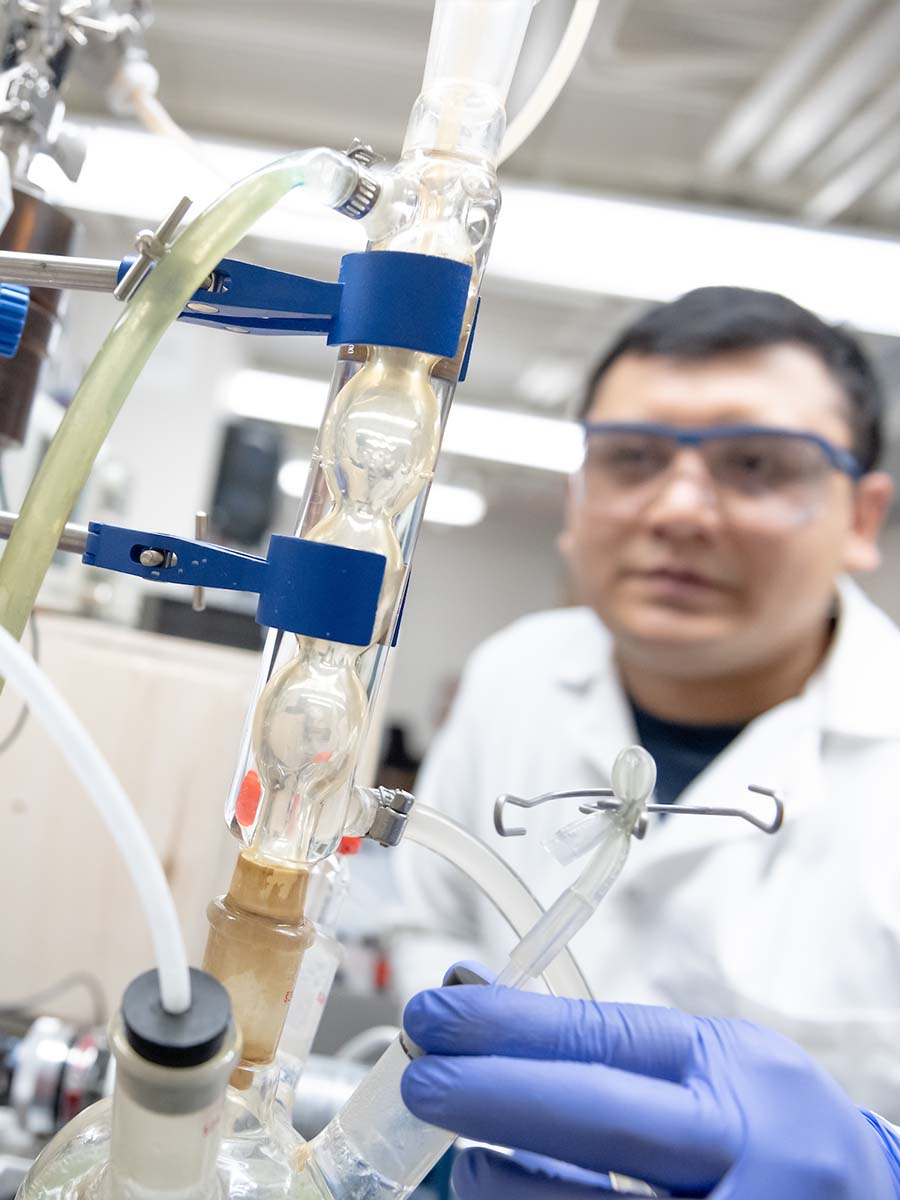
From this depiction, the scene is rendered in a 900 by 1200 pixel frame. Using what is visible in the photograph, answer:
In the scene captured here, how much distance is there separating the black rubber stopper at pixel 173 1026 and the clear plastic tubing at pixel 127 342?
0.63 feet

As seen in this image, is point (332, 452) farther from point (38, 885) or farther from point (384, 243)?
point (38, 885)

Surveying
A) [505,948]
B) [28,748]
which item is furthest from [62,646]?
[505,948]

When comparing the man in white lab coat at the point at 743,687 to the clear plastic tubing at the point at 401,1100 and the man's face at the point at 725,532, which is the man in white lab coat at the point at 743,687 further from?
the clear plastic tubing at the point at 401,1100

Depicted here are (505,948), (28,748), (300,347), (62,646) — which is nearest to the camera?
(28,748)

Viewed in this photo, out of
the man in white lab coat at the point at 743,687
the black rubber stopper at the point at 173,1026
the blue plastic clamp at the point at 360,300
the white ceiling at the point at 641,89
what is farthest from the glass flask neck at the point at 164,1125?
the white ceiling at the point at 641,89

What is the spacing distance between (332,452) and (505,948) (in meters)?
1.36

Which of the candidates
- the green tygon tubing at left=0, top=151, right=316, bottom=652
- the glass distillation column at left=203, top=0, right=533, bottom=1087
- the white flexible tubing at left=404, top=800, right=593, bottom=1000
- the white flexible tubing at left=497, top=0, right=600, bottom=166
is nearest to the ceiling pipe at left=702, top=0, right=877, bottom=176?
the white flexible tubing at left=497, top=0, right=600, bottom=166

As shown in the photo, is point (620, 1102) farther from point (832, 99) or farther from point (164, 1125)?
point (832, 99)

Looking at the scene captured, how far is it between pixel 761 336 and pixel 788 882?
888 mm

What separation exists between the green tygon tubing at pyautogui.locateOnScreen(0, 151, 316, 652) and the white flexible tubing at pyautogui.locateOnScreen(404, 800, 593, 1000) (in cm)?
24

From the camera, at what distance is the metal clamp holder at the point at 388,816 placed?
450 mm

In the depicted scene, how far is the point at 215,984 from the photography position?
12.8 inches

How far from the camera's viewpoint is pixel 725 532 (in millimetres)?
1416

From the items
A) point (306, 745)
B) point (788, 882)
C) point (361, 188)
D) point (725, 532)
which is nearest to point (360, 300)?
point (361, 188)
